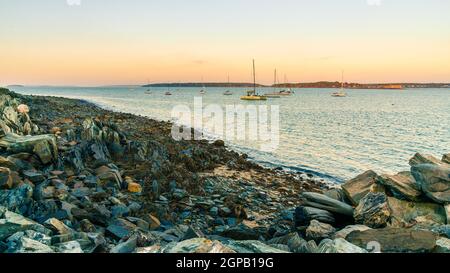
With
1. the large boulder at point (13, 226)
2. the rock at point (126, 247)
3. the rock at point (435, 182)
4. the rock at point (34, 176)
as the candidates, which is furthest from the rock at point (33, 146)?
the rock at point (435, 182)

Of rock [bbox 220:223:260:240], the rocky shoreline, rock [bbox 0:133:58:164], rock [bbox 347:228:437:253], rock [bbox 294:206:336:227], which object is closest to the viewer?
the rocky shoreline

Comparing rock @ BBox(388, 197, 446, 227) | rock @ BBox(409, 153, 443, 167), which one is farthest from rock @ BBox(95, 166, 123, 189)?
rock @ BBox(409, 153, 443, 167)

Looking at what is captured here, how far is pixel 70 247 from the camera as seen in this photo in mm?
4832

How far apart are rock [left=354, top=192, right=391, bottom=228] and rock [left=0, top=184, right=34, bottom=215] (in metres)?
7.34

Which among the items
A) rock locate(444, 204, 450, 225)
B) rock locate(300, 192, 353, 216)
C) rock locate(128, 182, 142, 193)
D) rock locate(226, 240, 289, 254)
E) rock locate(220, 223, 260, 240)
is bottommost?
rock locate(220, 223, 260, 240)

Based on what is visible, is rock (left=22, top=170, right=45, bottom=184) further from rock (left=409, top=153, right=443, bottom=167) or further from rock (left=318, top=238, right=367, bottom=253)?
rock (left=409, top=153, right=443, bottom=167)

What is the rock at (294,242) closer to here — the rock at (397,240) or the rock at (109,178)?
the rock at (397,240)

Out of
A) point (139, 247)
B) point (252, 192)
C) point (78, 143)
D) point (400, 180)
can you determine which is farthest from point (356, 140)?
point (139, 247)

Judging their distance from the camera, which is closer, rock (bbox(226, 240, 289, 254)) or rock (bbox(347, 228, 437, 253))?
rock (bbox(226, 240, 289, 254))

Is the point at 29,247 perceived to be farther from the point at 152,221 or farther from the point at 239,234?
the point at 239,234

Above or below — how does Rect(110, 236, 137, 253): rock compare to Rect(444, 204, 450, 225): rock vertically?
above

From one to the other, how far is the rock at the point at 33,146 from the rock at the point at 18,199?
116 inches

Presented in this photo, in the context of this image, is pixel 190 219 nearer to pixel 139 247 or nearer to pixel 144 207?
pixel 144 207

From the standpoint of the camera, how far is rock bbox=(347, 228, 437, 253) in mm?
6000
